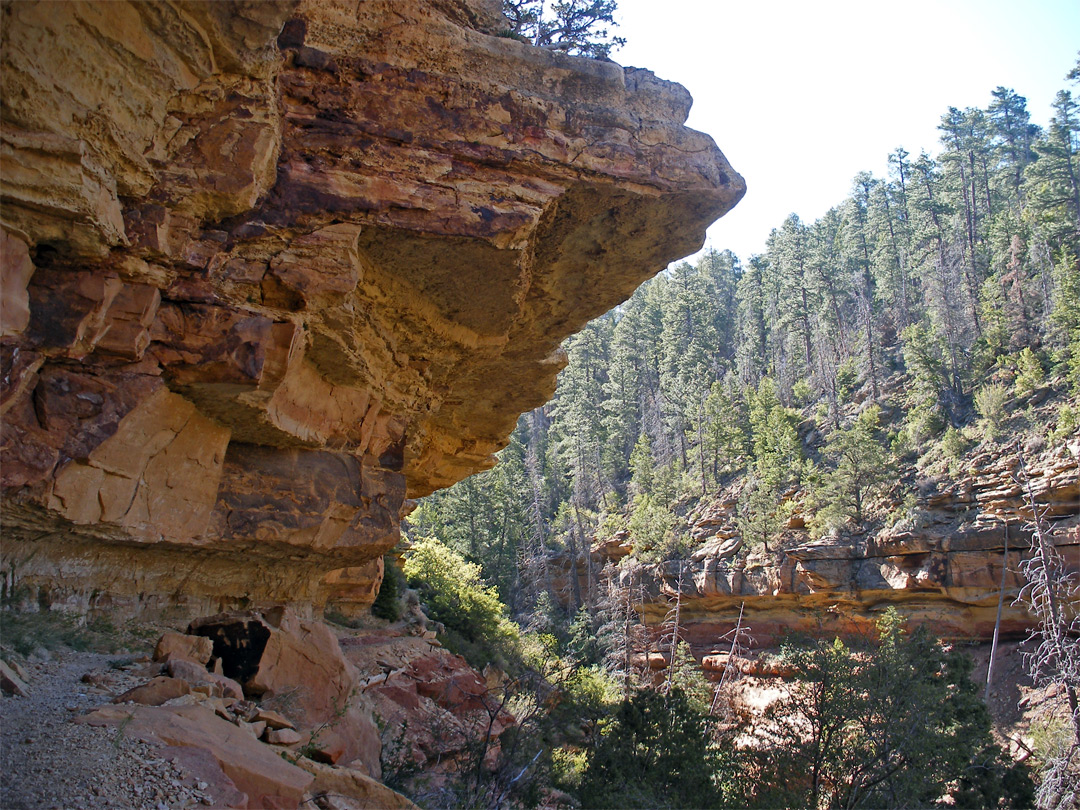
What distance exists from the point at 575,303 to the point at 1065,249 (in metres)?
41.9

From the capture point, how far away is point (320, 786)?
5793 mm

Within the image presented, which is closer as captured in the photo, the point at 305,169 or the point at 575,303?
the point at 305,169

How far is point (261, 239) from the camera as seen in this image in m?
7.67

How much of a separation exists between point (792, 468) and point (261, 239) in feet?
114

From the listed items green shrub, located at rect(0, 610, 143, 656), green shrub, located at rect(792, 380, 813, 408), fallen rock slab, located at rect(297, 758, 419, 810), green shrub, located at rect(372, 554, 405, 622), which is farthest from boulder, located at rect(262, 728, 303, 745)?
green shrub, located at rect(792, 380, 813, 408)

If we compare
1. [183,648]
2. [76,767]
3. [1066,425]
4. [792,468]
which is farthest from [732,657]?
[76,767]

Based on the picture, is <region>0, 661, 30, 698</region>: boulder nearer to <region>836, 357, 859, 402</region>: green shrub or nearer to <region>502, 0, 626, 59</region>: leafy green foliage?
<region>502, 0, 626, 59</region>: leafy green foliage

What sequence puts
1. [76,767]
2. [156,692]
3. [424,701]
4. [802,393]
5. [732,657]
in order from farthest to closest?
[802,393] < [732,657] < [424,701] < [156,692] < [76,767]

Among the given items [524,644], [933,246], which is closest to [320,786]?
[524,644]

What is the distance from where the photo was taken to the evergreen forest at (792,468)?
12609mm

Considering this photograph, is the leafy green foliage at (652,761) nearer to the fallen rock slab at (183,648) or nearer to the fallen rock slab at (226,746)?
the fallen rock slab at (183,648)

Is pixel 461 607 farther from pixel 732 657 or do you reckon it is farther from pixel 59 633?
pixel 59 633

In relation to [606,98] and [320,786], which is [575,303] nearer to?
[606,98]

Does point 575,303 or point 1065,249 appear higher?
point 1065,249
